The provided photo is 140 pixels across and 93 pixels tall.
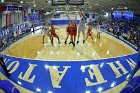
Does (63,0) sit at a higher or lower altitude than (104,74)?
higher

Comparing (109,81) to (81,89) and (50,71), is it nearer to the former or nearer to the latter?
(81,89)

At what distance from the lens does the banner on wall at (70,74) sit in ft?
19.0

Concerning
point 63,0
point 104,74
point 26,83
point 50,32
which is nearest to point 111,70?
point 104,74

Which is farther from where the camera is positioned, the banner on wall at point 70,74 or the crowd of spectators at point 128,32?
the crowd of spectators at point 128,32

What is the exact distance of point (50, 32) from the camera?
13.6 metres

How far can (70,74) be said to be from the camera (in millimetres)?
6586

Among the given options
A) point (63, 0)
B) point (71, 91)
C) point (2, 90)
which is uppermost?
point (63, 0)

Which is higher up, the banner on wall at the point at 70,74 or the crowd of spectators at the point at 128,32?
the banner on wall at the point at 70,74

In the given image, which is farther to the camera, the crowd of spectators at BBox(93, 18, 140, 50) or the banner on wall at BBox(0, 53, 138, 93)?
the crowd of spectators at BBox(93, 18, 140, 50)

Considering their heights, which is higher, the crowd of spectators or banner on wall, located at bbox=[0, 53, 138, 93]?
banner on wall, located at bbox=[0, 53, 138, 93]

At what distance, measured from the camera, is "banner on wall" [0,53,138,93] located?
580 centimetres

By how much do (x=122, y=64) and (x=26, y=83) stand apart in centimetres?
306

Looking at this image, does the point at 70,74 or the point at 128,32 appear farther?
the point at 128,32

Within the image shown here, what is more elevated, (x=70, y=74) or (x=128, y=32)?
(x=70, y=74)
